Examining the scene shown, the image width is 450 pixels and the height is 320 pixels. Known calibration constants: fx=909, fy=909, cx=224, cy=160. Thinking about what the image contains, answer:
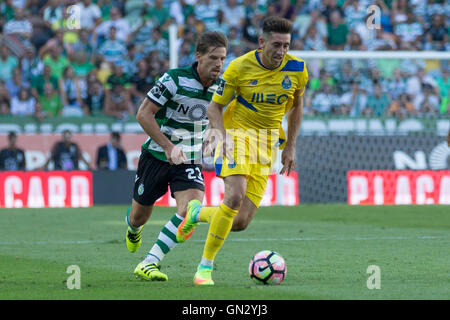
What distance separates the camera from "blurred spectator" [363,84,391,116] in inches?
765

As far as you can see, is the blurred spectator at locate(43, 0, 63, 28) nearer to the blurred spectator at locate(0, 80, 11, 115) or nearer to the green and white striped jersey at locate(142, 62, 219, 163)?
the blurred spectator at locate(0, 80, 11, 115)

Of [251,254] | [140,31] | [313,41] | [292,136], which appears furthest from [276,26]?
[313,41]

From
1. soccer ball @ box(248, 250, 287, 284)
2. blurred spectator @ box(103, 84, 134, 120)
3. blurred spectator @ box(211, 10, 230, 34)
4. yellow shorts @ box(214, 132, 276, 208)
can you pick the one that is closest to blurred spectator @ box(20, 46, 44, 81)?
blurred spectator @ box(103, 84, 134, 120)

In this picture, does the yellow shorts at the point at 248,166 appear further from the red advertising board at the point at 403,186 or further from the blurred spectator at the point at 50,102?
the blurred spectator at the point at 50,102

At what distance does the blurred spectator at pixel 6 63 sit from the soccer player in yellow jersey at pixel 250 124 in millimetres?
13220

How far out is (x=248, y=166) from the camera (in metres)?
7.55

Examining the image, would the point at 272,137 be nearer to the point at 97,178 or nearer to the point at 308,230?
the point at 308,230

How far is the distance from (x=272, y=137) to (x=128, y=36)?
14140 mm

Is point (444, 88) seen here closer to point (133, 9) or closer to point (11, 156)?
point (133, 9)

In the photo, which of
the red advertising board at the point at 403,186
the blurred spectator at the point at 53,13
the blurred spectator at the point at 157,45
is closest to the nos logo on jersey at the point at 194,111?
the red advertising board at the point at 403,186

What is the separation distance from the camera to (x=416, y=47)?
22594mm

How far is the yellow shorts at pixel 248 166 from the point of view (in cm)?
747

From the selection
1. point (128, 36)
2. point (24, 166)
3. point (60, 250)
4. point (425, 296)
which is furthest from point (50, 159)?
point (425, 296)
